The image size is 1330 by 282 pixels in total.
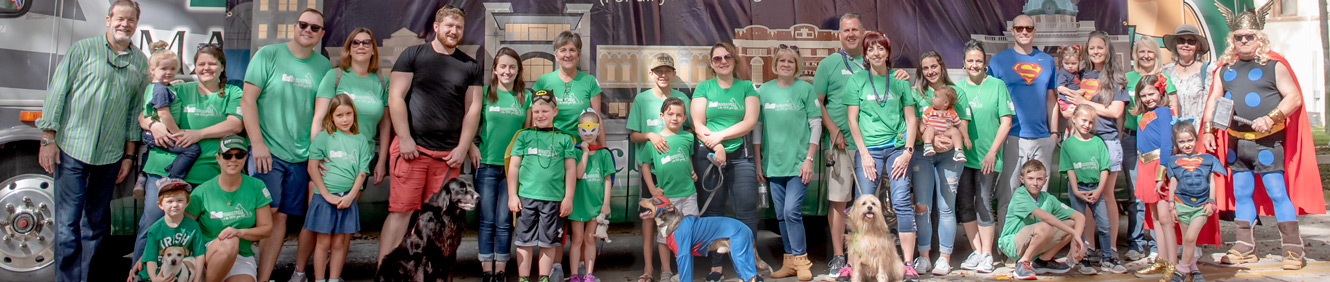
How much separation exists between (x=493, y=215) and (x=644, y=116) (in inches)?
39.4

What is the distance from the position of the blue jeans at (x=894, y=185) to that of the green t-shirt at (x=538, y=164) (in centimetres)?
176

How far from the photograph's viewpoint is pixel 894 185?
4.51 meters

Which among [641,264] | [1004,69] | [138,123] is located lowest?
[641,264]

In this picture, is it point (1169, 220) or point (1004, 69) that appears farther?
point (1004, 69)

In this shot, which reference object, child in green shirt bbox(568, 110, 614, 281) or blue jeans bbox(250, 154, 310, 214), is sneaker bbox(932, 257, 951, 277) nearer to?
child in green shirt bbox(568, 110, 614, 281)

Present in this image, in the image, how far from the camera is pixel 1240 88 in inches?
193

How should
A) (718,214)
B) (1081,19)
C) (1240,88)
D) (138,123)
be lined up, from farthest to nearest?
1. (1081,19)
2. (1240,88)
3. (718,214)
4. (138,123)

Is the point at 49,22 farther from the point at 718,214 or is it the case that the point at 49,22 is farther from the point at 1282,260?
the point at 1282,260

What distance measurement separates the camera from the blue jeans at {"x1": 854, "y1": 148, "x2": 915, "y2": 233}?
4.48 m

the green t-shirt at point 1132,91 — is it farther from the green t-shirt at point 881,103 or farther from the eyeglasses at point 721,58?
the eyeglasses at point 721,58

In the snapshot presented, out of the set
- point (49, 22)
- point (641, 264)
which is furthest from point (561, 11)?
point (49, 22)

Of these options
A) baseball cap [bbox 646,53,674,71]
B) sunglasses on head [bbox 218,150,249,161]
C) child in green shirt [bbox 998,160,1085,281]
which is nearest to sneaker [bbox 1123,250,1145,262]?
child in green shirt [bbox 998,160,1085,281]

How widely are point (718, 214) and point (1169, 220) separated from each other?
8.24 ft

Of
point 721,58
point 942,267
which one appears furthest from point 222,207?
point 942,267
